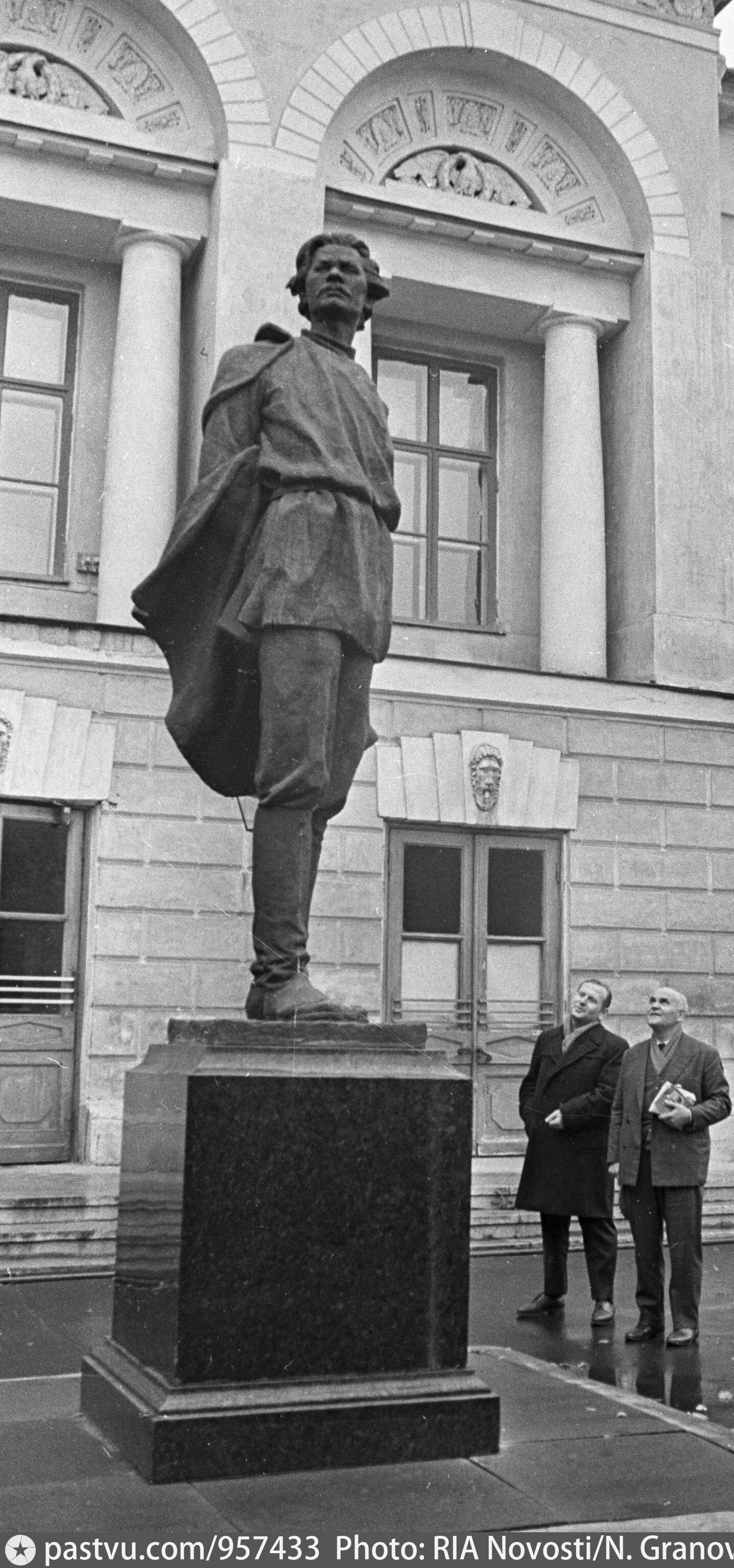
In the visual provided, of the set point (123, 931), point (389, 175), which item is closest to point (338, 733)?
point (123, 931)

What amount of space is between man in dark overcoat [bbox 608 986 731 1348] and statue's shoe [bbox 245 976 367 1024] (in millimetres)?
3544

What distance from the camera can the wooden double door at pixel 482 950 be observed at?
14.5 meters

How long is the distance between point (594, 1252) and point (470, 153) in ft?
37.9

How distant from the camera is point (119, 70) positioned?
49.3 feet

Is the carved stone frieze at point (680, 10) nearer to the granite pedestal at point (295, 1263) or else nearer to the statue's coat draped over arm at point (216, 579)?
the statue's coat draped over arm at point (216, 579)

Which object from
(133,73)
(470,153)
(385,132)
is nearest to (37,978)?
(133,73)

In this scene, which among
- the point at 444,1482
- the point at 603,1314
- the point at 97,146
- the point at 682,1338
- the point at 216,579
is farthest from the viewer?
the point at 97,146

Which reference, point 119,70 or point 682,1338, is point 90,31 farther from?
point 682,1338

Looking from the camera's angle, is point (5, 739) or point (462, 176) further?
point (462, 176)

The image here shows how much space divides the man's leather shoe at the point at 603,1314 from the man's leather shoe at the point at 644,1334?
11.5 inches

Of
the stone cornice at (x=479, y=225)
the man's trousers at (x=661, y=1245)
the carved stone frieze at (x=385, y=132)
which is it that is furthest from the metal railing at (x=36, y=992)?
the carved stone frieze at (x=385, y=132)

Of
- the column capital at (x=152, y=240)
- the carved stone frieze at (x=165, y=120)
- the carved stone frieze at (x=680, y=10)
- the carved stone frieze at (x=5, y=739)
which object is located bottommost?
the carved stone frieze at (x=5, y=739)

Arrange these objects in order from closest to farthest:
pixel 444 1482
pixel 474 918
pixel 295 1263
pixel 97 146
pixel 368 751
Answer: pixel 444 1482 → pixel 295 1263 → pixel 368 751 → pixel 97 146 → pixel 474 918

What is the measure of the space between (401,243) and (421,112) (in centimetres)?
141
